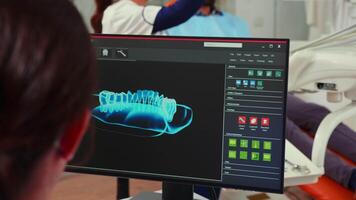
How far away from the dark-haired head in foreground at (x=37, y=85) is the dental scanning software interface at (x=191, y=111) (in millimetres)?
369

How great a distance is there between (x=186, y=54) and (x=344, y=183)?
64 centimetres

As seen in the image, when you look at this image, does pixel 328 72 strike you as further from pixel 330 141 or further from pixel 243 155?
pixel 330 141

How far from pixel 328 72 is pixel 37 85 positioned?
741mm

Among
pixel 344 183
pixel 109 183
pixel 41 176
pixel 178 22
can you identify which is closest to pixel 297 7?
pixel 178 22

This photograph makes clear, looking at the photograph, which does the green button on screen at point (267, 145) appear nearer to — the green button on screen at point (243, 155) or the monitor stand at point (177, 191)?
the green button on screen at point (243, 155)

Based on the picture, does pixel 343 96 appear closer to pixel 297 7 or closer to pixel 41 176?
pixel 41 176

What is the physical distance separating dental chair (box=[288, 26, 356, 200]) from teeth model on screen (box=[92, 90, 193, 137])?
1.09 ft

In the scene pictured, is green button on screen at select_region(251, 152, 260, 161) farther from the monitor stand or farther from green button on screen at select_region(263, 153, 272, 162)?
the monitor stand

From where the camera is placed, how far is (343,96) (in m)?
0.98

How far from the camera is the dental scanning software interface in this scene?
2.47ft

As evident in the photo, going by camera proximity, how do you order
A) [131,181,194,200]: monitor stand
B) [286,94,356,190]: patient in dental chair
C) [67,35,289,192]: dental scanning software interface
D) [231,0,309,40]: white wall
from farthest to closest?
[231,0,309,40]: white wall < [286,94,356,190]: patient in dental chair < [131,181,194,200]: monitor stand < [67,35,289,192]: dental scanning software interface

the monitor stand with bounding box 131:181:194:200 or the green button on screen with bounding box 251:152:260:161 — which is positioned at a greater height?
the green button on screen with bounding box 251:152:260:161

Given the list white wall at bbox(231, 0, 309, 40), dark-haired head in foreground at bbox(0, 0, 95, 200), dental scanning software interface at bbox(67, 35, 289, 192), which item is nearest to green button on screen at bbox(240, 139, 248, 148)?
dental scanning software interface at bbox(67, 35, 289, 192)

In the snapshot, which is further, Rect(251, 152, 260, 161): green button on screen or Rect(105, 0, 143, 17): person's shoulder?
Rect(105, 0, 143, 17): person's shoulder
